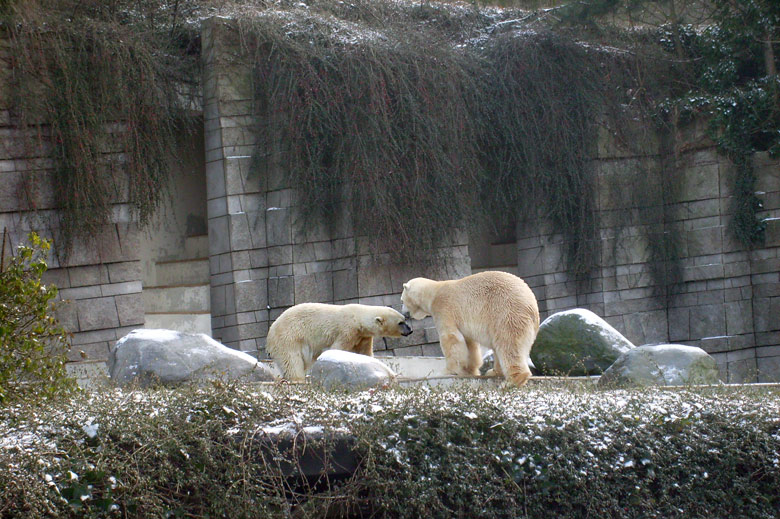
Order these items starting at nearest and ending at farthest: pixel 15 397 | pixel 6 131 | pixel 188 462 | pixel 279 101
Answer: pixel 188 462 → pixel 15 397 → pixel 6 131 → pixel 279 101

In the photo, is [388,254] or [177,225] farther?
[177,225]

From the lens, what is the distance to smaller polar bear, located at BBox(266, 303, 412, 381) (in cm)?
669

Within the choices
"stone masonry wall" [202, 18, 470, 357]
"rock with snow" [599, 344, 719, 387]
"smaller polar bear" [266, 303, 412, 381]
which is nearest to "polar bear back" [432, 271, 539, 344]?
"smaller polar bear" [266, 303, 412, 381]

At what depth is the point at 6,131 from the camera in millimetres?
7980

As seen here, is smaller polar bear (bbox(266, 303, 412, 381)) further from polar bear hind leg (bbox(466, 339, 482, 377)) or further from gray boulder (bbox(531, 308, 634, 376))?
gray boulder (bbox(531, 308, 634, 376))

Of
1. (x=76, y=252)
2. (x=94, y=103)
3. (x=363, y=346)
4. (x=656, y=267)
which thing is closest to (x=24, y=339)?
(x=363, y=346)

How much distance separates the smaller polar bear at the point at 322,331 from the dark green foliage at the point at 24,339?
242cm

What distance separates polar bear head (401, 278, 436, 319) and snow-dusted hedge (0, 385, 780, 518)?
7.23 ft

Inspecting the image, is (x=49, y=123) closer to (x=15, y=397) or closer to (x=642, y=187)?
(x=15, y=397)

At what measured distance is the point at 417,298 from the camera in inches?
265

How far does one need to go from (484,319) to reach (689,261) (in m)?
6.06

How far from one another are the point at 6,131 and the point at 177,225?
280 centimetres

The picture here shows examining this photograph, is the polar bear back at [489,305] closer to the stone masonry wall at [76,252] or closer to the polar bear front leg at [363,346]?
the polar bear front leg at [363,346]

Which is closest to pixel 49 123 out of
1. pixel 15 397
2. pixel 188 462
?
pixel 15 397
